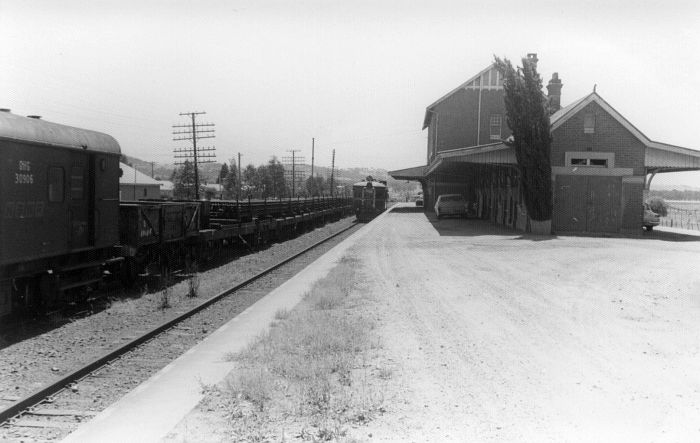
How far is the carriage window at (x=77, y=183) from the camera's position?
982 cm

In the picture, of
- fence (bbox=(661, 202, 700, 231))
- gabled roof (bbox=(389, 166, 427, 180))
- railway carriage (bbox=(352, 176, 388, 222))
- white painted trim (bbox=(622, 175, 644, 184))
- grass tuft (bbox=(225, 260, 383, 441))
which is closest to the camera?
grass tuft (bbox=(225, 260, 383, 441))

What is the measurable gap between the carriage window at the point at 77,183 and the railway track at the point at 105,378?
2.75m

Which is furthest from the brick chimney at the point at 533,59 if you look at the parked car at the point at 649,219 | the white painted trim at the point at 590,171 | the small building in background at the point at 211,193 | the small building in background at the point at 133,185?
the small building in background at the point at 133,185

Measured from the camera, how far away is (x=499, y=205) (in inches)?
1198

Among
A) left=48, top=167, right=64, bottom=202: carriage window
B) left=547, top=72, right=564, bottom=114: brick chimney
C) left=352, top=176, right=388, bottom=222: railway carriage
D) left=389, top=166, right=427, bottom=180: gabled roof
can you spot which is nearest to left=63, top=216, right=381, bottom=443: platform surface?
left=48, top=167, right=64, bottom=202: carriage window

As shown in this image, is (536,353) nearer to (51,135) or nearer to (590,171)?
(51,135)

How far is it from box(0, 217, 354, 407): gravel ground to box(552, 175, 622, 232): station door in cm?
1539

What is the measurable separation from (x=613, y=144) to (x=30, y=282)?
857 inches

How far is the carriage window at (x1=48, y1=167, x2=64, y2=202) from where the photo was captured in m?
9.22

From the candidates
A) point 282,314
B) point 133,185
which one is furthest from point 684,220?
point 133,185

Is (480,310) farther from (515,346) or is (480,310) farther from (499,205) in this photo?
(499,205)

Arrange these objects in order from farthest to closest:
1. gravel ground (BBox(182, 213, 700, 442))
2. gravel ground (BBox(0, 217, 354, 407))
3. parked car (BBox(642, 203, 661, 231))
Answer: parked car (BBox(642, 203, 661, 231))
gravel ground (BBox(0, 217, 354, 407))
gravel ground (BBox(182, 213, 700, 442))

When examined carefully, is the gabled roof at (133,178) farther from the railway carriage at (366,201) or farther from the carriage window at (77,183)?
the carriage window at (77,183)

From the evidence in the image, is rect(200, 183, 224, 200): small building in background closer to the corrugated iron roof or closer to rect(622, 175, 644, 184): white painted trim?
the corrugated iron roof
